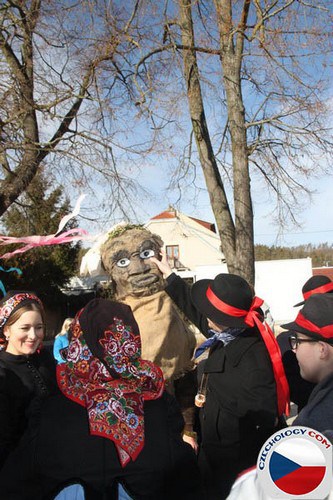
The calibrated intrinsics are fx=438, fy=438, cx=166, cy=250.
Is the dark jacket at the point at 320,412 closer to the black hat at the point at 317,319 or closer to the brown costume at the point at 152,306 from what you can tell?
the black hat at the point at 317,319

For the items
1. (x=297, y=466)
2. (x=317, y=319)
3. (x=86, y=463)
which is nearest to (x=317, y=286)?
(x=317, y=319)

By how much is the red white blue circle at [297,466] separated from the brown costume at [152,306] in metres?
2.23

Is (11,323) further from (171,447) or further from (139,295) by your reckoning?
(171,447)

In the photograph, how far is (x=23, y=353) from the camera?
8.37ft

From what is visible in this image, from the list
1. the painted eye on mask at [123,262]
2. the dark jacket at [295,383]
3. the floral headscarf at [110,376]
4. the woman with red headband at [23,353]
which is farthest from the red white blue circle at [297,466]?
the painted eye on mask at [123,262]

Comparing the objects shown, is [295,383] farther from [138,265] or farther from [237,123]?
[237,123]

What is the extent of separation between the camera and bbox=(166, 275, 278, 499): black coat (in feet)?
7.52

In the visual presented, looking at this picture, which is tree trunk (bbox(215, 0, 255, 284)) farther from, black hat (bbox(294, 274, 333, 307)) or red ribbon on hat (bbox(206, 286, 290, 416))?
red ribbon on hat (bbox(206, 286, 290, 416))

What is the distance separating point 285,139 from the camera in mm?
6113

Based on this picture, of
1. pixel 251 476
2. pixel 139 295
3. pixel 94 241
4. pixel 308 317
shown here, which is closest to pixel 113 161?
pixel 94 241

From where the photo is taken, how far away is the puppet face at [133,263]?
3.38 m

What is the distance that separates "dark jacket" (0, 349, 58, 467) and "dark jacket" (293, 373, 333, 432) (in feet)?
2.97

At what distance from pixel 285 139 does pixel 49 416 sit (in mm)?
5475

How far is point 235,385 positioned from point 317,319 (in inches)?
25.0
